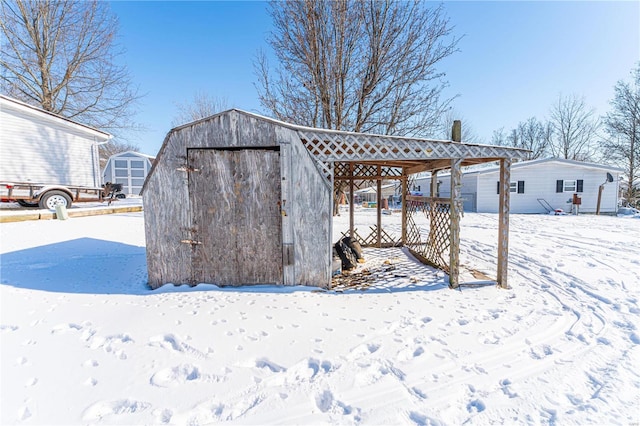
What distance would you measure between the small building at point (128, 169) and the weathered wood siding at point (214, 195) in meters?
22.0

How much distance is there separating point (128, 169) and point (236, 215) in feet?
78.4

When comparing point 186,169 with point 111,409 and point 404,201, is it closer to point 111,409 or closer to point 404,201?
point 111,409

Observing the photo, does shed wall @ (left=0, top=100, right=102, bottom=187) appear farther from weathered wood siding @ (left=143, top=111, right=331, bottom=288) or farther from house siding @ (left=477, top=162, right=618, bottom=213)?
house siding @ (left=477, top=162, right=618, bottom=213)

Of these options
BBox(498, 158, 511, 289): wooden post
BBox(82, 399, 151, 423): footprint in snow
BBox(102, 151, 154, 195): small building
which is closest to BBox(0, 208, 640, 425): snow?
BBox(82, 399, 151, 423): footprint in snow

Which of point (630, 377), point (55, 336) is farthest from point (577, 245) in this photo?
point (55, 336)

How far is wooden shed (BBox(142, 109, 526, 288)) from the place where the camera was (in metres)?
4.16

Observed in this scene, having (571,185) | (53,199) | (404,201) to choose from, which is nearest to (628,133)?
(571,185)

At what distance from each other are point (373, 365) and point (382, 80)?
10.8 m

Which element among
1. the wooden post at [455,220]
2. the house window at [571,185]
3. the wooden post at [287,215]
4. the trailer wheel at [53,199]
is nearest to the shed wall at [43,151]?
the trailer wheel at [53,199]

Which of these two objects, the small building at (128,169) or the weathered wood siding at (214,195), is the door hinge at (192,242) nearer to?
the weathered wood siding at (214,195)

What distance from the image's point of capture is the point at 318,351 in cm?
267

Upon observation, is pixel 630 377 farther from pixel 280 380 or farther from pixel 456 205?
pixel 280 380

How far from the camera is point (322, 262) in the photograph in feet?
14.3

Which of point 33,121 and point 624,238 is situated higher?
point 33,121
